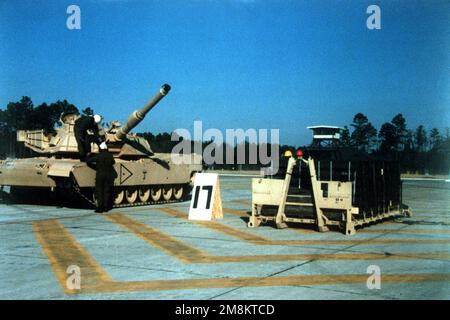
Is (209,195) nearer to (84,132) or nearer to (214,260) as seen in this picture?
(84,132)

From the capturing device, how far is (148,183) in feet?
61.1

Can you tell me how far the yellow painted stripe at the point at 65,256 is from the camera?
22.9ft

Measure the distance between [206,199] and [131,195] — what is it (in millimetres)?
5184

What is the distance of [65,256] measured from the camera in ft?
28.1

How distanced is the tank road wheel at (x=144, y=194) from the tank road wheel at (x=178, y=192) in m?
1.72

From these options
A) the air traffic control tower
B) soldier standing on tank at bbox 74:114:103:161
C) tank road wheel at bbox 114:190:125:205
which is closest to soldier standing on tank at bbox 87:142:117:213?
soldier standing on tank at bbox 74:114:103:161

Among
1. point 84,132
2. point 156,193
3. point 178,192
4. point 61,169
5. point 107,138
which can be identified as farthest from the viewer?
point 178,192

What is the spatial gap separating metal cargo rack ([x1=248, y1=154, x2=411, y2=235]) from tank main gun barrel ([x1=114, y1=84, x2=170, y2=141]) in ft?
17.9

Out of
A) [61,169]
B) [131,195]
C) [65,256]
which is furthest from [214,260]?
[131,195]

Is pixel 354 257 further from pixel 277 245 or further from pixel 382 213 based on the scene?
pixel 382 213

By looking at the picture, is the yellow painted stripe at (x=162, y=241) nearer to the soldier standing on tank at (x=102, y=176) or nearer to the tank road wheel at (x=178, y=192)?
the soldier standing on tank at (x=102, y=176)

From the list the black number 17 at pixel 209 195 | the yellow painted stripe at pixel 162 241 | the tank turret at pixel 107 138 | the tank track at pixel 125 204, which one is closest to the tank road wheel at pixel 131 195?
the tank track at pixel 125 204

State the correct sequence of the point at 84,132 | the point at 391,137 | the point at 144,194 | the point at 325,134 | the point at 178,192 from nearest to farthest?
the point at 84,132, the point at 144,194, the point at 178,192, the point at 325,134, the point at 391,137

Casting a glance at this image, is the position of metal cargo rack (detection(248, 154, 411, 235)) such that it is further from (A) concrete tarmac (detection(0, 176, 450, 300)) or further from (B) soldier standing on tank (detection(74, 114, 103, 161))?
(B) soldier standing on tank (detection(74, 114, 103, 161))
